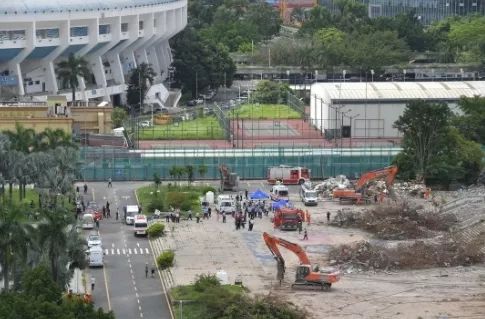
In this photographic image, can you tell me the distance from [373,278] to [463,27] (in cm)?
7775

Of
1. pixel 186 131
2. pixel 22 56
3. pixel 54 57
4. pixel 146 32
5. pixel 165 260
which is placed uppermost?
pixel 146 32

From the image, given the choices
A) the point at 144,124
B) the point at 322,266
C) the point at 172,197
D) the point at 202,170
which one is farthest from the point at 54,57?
the point at 322,266

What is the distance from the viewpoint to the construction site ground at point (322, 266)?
176 ft

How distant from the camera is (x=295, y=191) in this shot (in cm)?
7688

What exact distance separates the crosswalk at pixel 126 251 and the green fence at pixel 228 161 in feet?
51.1

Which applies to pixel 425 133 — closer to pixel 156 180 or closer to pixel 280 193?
pixel 280 193

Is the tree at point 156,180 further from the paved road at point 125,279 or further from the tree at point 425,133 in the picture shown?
the tree at point 425,133

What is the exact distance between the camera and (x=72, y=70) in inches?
3824

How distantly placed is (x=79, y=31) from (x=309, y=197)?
32462 millimetres

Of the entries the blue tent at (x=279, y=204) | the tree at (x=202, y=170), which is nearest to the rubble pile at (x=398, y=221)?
the blue tent at (x=279, y=204)

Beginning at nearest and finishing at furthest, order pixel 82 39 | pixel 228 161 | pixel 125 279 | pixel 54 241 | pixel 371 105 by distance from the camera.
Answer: pixel 54 241, pixel 125 279, pixel 228 161, pixel 371 105, pixel 82 39

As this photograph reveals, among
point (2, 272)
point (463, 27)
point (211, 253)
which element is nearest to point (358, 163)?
point (211, 253)

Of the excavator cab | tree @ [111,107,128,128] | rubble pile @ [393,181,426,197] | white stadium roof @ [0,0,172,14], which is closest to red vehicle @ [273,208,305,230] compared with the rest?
rubble pile @ [393,181,426,197]

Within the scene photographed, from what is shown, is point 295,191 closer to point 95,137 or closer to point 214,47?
point 95,137
